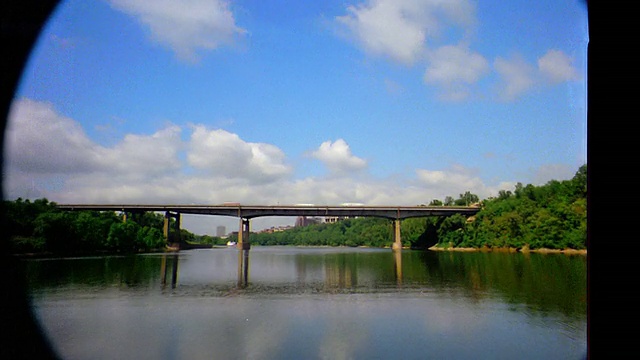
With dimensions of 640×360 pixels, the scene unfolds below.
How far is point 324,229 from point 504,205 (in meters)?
68.9

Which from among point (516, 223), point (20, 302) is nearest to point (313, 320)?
point (20, 302)

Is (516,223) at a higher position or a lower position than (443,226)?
higher

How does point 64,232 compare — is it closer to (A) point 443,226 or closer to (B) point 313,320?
(B) point 313,320

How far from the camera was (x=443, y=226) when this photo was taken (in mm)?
63031

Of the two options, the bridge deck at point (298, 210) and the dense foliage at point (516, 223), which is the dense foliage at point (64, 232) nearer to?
the bridge deck at point (298, 210)

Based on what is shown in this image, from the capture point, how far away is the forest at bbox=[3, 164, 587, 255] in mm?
32812

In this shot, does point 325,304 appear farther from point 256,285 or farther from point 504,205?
point 504,205

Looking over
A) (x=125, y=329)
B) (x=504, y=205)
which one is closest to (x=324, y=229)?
(x=504, y=205)

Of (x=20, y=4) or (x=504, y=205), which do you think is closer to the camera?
(x=20, y=4)

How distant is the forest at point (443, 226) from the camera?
1292 inches

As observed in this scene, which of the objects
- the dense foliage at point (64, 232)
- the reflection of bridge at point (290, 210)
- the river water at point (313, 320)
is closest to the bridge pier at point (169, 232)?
the reflection of bridge at point (290, 210)

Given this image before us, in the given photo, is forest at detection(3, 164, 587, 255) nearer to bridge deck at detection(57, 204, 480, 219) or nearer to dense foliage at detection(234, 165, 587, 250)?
dense foliage at detection(234, 165, 587, 250)

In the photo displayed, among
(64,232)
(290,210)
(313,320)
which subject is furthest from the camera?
(290,210)
